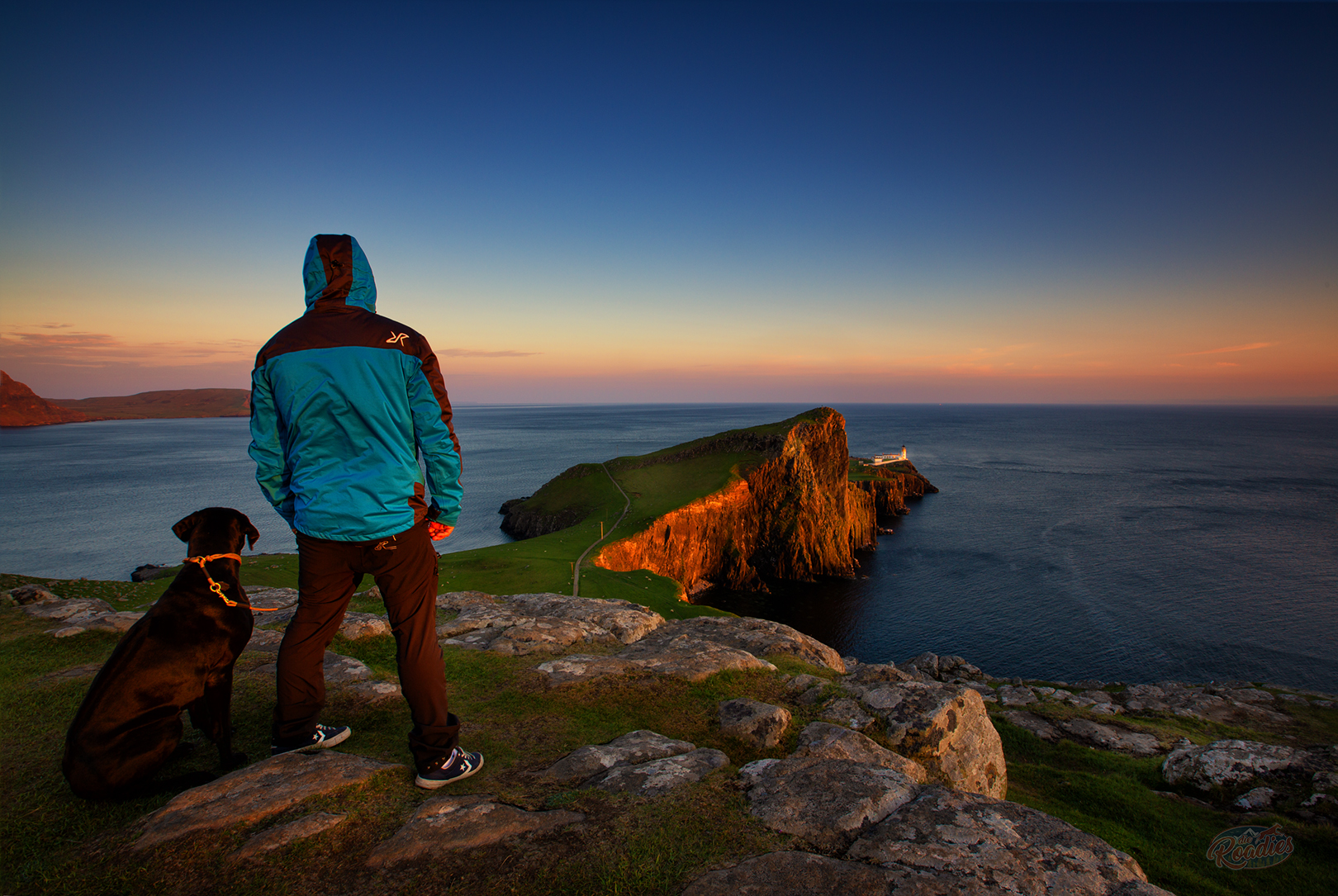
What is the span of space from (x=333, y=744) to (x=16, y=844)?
1871 mm

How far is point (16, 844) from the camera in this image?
3420 millimetres

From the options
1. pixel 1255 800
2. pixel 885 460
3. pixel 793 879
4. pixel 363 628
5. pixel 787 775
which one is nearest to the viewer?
pixel 793 879

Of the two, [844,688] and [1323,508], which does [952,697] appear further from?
[1323,508]

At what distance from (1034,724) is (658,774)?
57.2ft

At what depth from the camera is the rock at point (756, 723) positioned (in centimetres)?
582

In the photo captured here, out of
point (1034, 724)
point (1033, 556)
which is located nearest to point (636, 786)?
point (1034, 724)

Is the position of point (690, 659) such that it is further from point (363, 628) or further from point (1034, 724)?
point (1034, 724)

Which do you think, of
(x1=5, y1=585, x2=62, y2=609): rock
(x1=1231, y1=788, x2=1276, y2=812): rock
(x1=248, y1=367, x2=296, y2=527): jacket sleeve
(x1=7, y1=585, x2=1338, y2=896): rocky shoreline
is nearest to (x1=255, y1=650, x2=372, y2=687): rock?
(x1=7, y1=585, x2=1338, y2=896): rocky shoreline

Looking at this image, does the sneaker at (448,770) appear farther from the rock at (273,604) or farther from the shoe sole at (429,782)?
the rock at (273,604)

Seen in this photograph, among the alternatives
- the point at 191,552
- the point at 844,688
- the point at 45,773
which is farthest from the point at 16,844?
the point at 844,688

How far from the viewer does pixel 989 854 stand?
3.55 metres

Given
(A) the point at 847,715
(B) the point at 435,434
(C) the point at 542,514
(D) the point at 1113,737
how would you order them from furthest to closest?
(C) the point at 542,514
(D) the point at 1113,737
(A) the point at 847,715
(B) the point at 435,434

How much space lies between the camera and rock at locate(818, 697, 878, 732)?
6.73 metres

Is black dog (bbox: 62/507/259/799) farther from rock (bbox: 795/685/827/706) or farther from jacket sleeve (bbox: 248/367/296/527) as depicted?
rock (bbox: 795/685/827/706)
